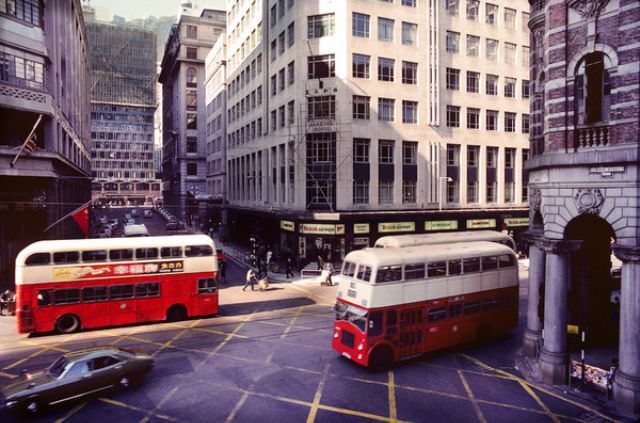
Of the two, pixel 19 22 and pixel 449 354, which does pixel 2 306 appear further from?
pixel 449 354

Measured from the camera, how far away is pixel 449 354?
19.7 m

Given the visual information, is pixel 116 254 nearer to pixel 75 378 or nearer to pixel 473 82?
pixel 75 378

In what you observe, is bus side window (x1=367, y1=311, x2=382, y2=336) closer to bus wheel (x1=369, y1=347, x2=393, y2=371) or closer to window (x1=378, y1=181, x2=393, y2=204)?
bus wheel (x1=369, y1=347, x2=393, y2=371)

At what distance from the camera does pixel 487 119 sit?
45562mm

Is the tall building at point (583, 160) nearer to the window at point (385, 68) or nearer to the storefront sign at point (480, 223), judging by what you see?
the window at point (385, 68)

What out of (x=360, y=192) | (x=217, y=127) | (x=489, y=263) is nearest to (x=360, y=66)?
(x=360, y=192)

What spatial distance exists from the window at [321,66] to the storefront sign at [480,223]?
1912cm

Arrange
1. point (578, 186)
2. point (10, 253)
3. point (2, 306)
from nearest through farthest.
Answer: point (578, 186)
point (2, 306)
point (10, 253)

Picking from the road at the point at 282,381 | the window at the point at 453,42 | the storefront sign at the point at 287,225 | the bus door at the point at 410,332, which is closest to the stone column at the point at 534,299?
the road at the point at 282,381

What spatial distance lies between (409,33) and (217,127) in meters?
43.4

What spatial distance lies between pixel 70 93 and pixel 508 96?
46.0m

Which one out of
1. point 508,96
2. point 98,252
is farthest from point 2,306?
point 508,96

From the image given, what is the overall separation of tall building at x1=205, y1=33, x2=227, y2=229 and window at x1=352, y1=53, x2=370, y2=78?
32.9 m

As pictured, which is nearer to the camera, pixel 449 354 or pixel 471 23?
pixel 449 354
